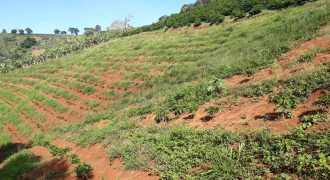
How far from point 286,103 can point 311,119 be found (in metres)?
1.25

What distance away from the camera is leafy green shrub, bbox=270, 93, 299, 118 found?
8867mm

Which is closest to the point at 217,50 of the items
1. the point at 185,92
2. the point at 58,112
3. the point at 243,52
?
the point at 243,52

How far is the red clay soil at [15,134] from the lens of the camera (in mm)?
23688

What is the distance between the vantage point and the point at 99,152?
12867mm

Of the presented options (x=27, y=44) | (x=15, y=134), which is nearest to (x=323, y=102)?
(x=15, y=134)

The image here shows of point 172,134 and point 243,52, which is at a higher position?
point 243,52

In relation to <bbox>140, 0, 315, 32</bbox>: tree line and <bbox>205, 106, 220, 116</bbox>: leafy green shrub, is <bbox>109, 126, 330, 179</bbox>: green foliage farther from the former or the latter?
<bbox>140, 0, 315, 32</bbox>: tree line

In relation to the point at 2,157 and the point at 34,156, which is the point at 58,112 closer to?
the point at 2,157

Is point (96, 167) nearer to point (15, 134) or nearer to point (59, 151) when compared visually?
point (59, 151)

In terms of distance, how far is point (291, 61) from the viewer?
510 inches

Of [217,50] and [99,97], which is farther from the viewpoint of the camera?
[99,97]

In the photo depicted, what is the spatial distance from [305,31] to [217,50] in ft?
27.6

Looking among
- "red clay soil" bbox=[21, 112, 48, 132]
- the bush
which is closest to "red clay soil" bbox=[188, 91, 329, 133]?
"red clay soil" bbox=[21, 112, 48, 132]

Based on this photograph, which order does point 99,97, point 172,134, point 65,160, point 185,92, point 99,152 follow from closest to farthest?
point 172,134
point 99,152
point 65,160
point 185,92
point 99,97
